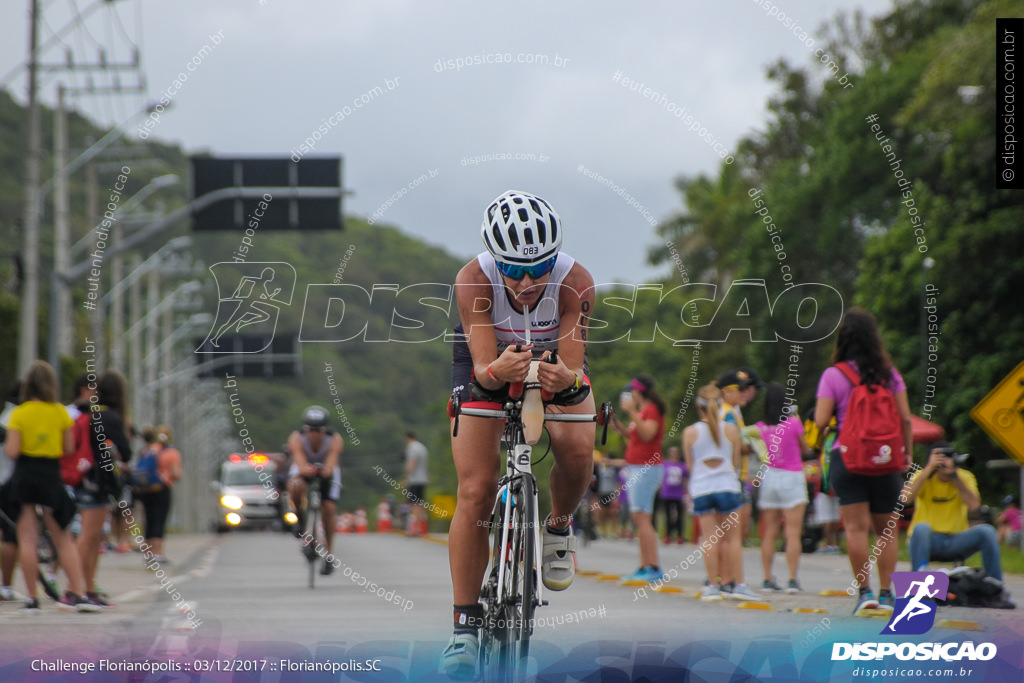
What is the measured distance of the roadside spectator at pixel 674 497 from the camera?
22938 millimetres

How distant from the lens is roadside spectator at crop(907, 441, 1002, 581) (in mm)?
10289

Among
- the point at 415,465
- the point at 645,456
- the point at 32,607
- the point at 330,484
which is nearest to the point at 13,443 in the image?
the point at 32,607

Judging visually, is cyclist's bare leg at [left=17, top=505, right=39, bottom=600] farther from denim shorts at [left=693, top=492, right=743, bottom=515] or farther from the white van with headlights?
the white van with headlights

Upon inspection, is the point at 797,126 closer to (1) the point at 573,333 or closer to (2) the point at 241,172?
(2) the point at 241,172

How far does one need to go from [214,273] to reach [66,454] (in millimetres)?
2266

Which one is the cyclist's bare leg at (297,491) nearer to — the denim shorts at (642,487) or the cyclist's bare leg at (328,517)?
the cyclist's bare leg at (328,517)

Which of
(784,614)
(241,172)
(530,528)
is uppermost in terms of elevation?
(241,172)

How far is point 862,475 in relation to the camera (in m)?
9.20

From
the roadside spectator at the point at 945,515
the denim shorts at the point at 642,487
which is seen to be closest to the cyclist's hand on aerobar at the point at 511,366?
the roadside spectator at the point at 945,515

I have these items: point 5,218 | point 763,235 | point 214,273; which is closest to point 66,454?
point 214,273

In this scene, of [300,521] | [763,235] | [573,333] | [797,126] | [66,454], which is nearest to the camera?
[573,333]

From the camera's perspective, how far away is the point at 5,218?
67.4 metres

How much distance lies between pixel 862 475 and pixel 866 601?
78 centimetres

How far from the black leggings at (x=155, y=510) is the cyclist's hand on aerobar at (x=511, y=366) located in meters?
12.8
